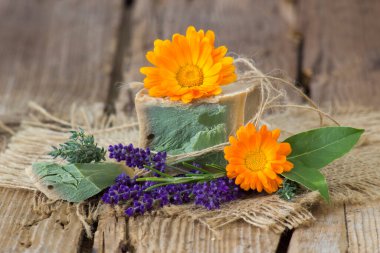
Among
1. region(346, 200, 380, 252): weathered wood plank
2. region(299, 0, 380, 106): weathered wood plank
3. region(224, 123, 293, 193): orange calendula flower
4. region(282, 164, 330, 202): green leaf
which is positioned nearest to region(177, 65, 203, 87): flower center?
region(224, 123, 293, 193): orange calendula flower

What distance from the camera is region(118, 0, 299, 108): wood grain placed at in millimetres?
2738

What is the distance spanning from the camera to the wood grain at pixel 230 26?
8.98 feet

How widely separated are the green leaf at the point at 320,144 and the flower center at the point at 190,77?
226 millimetres

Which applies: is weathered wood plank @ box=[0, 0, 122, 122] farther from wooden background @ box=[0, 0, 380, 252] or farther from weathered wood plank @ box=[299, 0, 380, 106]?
weathered wood plank @ box=[299, 0, 380, 106]

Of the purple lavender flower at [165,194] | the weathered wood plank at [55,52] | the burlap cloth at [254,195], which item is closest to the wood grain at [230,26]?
the weathered wood plank at [55,52]

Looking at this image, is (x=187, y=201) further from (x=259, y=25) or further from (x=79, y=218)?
(x=259, y=25)

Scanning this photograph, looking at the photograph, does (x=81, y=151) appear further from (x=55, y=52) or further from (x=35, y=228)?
(x=55, y=52)

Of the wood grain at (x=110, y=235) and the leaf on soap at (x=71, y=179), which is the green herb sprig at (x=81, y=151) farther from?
the wood grain at (x=110, y=235)

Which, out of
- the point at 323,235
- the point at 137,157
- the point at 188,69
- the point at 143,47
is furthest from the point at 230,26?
the point at 323,235

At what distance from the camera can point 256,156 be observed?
58.9 inches

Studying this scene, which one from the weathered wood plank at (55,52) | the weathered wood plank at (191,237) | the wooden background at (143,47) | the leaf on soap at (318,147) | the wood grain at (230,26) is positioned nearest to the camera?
the weathered wood plank at (191,237)

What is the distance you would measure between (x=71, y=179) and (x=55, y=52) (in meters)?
1.40

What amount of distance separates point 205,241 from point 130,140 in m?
0.54

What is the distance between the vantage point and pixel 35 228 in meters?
1.49
